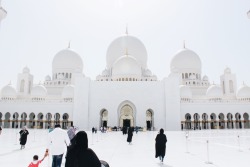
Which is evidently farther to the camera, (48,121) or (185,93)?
(185,93)

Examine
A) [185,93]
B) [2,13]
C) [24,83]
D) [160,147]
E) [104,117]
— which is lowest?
[160,147]

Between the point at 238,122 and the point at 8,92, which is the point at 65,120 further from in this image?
the point at 238,122

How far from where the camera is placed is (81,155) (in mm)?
2305

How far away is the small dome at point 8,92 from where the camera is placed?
35369 millimetres

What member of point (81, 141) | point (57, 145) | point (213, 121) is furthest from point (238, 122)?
point (81, 141)

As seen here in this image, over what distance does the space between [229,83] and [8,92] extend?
110ft

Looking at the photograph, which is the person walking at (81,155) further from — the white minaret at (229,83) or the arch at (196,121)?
the white minaret at (229,83)

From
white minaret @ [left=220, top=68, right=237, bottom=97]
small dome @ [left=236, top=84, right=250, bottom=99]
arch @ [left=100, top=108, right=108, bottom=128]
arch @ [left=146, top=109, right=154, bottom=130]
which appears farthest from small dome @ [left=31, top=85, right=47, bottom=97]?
small dome @ [left=236, top=84, right=250, bottom=99]

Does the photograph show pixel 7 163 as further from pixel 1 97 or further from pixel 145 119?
pixel 1 97

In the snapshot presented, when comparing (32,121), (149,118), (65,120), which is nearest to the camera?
(149,118)

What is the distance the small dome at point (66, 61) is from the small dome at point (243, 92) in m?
25.0

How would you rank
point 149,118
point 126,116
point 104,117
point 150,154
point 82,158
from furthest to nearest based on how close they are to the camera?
1. point 104,117
2. point 149,118
3. point 126,116
4. point 150,154
5. point 82,158

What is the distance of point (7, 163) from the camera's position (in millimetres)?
5949

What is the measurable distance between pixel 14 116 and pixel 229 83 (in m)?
32.1
